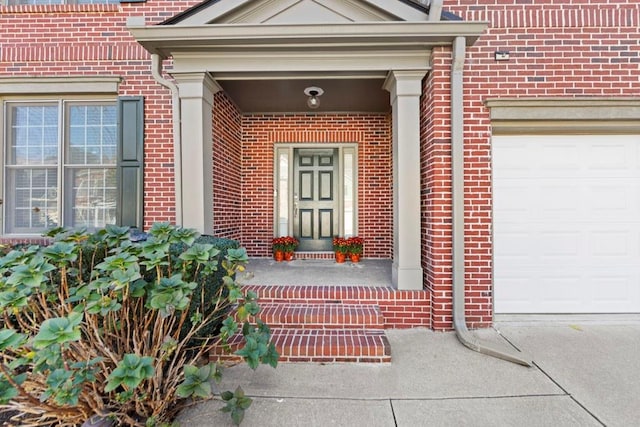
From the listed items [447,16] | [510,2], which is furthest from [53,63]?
[510,2]

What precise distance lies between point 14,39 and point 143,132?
204 cm

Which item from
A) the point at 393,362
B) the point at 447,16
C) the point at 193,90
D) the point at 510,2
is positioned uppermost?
the point at 510,2

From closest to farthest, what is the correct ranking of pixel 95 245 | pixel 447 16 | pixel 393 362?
pixel 95 245 → pixel 393 362 → pixel 447 16

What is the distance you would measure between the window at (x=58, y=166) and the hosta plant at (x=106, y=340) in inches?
88.2

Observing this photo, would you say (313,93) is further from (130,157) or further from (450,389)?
(450,389)

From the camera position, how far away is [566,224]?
3592 mm

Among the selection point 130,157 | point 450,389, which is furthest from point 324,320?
point 130,157

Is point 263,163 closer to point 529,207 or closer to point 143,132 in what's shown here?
point 143,132

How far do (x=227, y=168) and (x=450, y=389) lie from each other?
3.82 metres

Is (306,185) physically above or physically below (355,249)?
above

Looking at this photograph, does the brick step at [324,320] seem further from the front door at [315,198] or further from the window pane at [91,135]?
the window pane at [91,135]

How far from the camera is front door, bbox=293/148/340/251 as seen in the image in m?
5.56

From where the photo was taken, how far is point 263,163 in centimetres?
542

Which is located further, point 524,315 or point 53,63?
point 53,63
